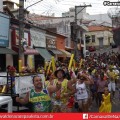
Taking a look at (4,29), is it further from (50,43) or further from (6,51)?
(50,43)

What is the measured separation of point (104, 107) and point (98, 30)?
68.2 m

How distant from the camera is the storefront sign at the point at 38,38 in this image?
28684 millimetres

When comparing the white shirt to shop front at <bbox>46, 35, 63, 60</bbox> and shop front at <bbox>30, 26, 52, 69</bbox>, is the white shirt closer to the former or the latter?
shop front at <bbox>30, 26, 52, 69</bbox>

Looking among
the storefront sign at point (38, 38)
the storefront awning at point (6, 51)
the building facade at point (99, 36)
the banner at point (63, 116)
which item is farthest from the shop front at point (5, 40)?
the building facade at point (99, 36)

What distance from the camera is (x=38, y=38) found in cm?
3019

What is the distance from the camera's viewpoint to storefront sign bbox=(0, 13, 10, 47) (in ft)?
71.5

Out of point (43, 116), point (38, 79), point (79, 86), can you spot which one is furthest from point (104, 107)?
point (43, 116)

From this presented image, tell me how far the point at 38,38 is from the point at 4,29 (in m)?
8.07

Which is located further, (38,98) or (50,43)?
(50,43)

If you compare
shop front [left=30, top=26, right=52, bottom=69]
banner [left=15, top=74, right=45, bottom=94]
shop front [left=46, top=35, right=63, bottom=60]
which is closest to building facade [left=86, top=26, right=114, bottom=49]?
shop front [left=46, top=35, right=63, bottom=60]

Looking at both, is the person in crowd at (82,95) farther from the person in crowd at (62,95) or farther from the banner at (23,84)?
the banner at (23,84)

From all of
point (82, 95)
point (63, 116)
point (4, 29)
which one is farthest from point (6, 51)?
point (63, 116)

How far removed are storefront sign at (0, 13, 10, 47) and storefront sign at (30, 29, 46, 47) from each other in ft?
18.8

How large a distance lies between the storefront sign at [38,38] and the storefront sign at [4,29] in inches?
225
